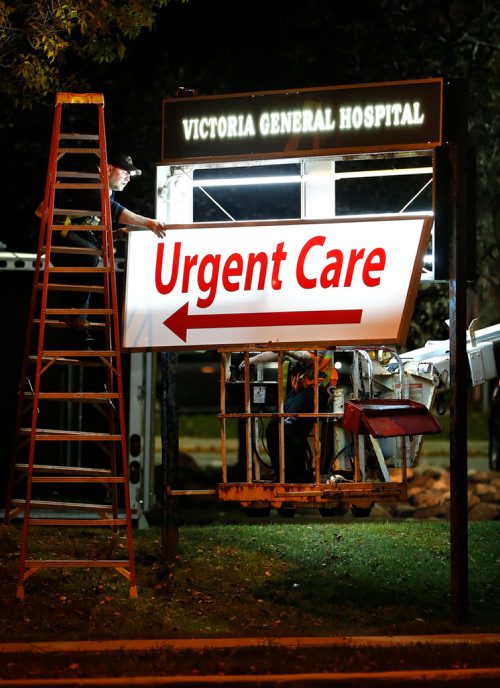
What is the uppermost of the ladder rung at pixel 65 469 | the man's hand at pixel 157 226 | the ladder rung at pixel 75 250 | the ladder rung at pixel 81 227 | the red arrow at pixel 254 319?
the man's hand at pixel 157 226

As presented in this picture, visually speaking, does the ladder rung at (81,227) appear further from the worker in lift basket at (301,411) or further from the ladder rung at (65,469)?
the ladder rung at (65,469)

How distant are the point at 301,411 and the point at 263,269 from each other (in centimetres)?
118

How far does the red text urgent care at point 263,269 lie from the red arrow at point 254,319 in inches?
5.5

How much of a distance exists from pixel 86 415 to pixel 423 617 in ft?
19.8

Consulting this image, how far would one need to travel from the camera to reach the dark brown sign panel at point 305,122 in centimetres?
887

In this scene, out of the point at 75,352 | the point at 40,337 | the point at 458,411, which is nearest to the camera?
the point at 458,411

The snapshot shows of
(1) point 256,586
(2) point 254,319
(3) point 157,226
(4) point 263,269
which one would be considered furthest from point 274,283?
(1) point 256,586

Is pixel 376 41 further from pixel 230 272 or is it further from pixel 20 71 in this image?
pixel 230 272

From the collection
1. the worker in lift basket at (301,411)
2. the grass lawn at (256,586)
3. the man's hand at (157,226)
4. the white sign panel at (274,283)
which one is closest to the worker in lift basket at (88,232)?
the man's hand at (157,226)

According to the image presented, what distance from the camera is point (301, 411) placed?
9.10 metres

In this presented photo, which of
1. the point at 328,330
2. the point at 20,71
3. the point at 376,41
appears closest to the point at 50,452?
the point at 20,71

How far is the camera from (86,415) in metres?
13.4

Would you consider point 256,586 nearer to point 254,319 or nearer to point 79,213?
point 254,319

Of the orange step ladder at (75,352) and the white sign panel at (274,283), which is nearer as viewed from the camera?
the orange step ladder at (75,352)
